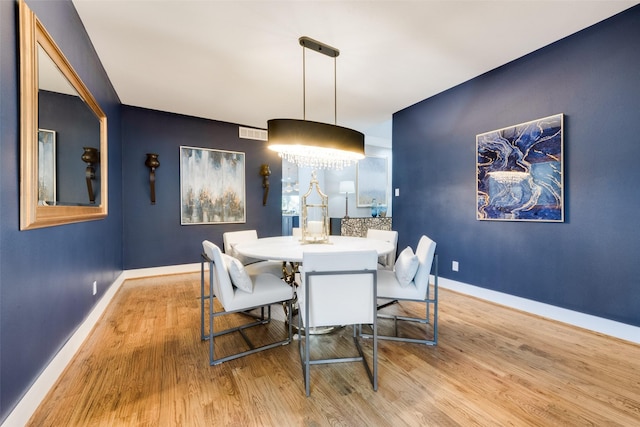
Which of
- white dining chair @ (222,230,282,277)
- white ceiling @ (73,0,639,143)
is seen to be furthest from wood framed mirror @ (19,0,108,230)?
white dining chair @ (222,230,282,277)

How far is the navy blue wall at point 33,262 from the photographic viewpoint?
1.18 metres

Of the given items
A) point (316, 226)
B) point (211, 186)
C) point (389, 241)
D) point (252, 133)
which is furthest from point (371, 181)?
point (316, 226)

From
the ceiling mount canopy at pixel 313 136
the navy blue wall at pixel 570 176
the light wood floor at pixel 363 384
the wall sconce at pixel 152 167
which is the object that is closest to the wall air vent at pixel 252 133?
the wall sconce at pixel 152 167

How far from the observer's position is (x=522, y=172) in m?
2.77

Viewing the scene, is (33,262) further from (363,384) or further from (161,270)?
(161,270)

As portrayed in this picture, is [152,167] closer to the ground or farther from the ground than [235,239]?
farther from the ground

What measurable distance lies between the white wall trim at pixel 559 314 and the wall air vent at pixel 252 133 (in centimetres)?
394

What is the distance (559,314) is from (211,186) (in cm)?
477

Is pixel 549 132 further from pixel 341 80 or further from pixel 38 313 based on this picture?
pixel 38 313

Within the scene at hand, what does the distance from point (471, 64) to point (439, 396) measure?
3045 mm

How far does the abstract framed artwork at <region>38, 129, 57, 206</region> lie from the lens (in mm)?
1420

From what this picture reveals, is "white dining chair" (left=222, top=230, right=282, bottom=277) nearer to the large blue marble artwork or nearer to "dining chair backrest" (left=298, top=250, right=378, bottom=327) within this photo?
"dining chair backrest" (left=298, top=250, right=378, bottom=327)

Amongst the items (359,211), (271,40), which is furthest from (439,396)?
(359,211)

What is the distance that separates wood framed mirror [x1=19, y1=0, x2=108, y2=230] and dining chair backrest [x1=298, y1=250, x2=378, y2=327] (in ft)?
4.57
